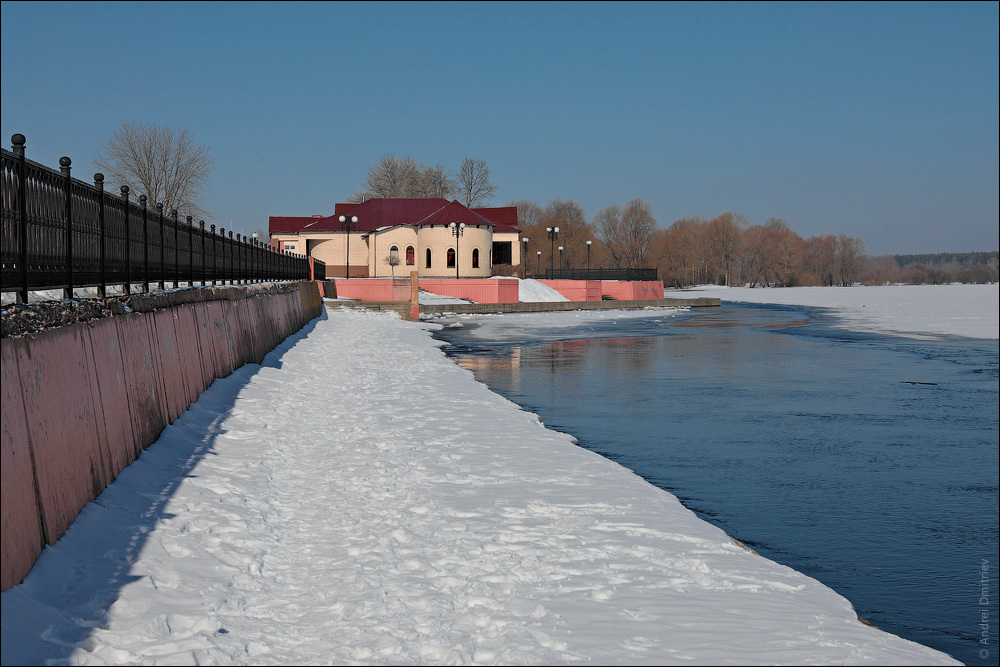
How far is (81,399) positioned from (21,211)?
1760mm

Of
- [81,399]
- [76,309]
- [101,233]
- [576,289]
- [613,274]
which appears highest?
[613,274]

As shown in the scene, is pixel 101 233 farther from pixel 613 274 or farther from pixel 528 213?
pixel 528 213

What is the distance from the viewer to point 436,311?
57344 millimetres

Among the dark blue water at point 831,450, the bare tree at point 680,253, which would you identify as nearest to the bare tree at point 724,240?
the bare tree at point 680,253

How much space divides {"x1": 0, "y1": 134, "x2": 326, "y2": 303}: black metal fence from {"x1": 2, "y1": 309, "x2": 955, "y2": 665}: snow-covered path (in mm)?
2024

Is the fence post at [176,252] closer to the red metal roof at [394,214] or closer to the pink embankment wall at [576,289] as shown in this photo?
the pink embankment wall at [576,289]

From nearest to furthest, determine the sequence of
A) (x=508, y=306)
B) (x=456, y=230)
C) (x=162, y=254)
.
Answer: (x=162, y=254), (x=508, y=306), (x=456, y=230)

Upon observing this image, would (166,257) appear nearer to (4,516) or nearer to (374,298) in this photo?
(4,516)

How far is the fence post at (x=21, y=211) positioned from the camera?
730cm

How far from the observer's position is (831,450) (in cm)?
1260

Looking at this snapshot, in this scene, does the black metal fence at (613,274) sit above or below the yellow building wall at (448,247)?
below

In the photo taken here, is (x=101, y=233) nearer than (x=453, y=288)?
Yes

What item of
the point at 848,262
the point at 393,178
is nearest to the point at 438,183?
the point at 393,178

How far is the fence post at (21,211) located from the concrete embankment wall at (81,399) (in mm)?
512
